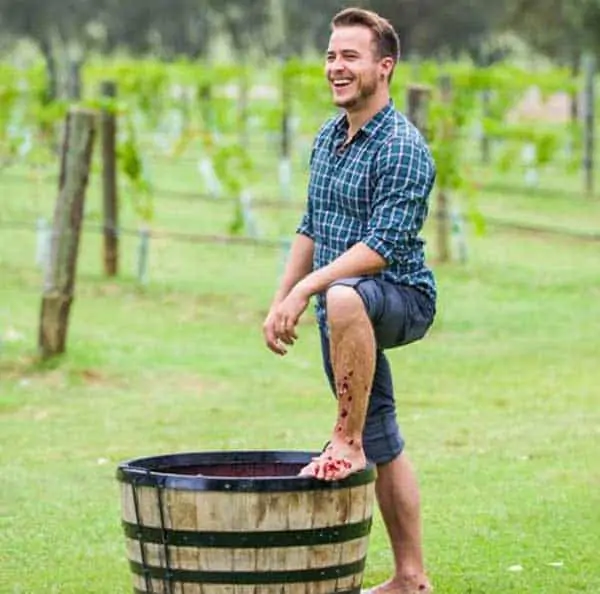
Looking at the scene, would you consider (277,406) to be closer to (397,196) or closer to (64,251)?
(64,251)

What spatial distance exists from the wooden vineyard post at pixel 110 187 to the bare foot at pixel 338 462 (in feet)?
40.9

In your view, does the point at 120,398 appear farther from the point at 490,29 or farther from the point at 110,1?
the point at 110,1

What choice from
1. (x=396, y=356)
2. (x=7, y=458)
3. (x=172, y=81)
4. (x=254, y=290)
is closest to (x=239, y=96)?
(x=172, y=81)

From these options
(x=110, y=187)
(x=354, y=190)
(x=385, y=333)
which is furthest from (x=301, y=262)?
(x=110, y=187)

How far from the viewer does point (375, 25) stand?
590 centimetres

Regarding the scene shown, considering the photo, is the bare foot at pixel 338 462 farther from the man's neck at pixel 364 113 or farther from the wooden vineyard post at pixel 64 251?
the wooden vineyard post at pixel 64 251

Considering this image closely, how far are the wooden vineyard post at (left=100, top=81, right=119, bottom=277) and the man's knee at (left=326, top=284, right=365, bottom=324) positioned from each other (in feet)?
41.0

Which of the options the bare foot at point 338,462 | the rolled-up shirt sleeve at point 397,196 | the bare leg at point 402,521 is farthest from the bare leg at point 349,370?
the bare leg at point 402,521

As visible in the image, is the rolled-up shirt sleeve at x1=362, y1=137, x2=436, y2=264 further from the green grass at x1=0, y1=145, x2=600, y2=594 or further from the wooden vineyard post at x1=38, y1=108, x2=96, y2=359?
the wooden vineyard post at x1=38, y1=108, x2=96, y2=359

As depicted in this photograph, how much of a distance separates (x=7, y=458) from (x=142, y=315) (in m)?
6.01

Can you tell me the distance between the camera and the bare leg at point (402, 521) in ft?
20.5

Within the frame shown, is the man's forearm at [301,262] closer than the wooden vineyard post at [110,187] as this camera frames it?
Yes


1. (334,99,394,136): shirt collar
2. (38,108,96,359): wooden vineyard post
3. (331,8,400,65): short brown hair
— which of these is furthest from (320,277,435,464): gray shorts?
(38,108,96,359): wooden vineyard post

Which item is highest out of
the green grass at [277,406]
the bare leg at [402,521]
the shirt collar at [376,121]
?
the shirt collar at [376,121]
